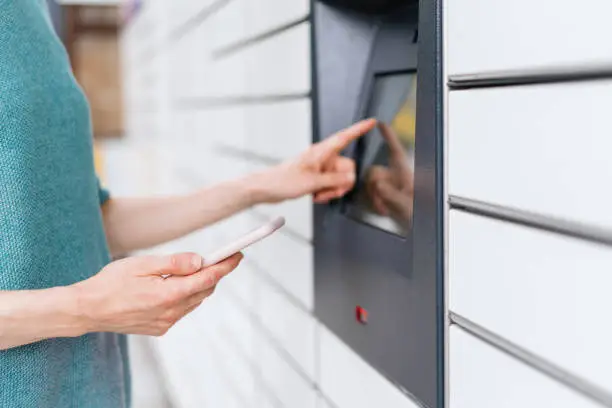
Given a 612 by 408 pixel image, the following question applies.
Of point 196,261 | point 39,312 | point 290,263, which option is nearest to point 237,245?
point 196,261

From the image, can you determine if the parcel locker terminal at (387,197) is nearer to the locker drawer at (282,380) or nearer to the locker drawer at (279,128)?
the locker drawer at (279,128)

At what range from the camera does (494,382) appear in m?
0.87

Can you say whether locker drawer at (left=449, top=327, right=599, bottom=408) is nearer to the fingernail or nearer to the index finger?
the fingernail

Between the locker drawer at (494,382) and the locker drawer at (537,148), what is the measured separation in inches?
7.5

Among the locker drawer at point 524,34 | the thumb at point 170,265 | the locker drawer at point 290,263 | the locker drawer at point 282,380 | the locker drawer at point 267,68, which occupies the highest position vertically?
the locker drawer at point 267,68

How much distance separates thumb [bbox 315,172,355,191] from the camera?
1422 millimetres

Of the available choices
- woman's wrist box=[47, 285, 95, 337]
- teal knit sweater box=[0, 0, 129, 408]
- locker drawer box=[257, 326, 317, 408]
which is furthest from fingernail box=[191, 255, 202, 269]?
locker drawer box=[257, 326, 317, 408]

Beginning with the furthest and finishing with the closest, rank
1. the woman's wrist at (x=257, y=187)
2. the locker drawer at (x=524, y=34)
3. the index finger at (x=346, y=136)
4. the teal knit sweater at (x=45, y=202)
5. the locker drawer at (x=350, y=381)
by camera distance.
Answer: the woman's wrist at (x=257, y=187), the index finger at (x=346, y=136), the locker drawer at (x=350, y=381), the teal knit sweater at (x=45, y=202), the locker drawer at (x=524, y=34)

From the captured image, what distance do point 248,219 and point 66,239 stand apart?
110cm

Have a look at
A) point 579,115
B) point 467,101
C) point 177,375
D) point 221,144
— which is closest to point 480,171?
point 467,101

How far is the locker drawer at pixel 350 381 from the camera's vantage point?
1.22 meters

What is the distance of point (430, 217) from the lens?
1003 millimetres

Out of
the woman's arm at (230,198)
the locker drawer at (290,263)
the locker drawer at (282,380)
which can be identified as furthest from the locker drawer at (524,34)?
the locker drawer at (282,380)

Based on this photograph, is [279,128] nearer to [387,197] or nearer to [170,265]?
[387,197]
